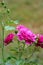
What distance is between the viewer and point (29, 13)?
7.75 m

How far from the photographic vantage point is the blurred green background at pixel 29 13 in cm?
702

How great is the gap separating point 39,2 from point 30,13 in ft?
3.73

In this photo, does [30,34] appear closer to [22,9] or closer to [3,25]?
[3,25]

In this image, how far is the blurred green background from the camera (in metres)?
7.02

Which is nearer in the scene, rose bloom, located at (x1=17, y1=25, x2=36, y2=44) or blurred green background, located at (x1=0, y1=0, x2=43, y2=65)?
rose bloom, located at (x1=17, y1=25, x2=36, y2=44)

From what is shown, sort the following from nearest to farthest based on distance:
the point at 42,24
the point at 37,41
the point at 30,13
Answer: the point at 37,41 < the point at 42,24 < the point at 30,13

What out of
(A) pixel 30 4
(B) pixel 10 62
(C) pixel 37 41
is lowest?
(B) pixel 10 62

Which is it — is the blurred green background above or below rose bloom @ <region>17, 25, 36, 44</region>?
above

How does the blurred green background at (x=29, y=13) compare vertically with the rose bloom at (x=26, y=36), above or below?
above

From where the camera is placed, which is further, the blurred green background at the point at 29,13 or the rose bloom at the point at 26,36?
the blurred green background at the point at 29,13

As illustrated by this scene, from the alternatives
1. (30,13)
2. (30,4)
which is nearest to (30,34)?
(30,13)

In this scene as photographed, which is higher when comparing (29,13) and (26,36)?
(29,13)

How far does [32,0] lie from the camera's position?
8.91 meters

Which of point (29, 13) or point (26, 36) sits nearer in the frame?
point (26, 36)
